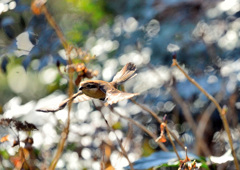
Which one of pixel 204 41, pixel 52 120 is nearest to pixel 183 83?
pixel 204 41

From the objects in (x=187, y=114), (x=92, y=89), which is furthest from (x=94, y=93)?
(x=187, y=114)

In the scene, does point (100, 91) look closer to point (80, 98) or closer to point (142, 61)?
point (80, 98)

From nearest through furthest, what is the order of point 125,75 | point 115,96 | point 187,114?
point 115,96 → point 125,75 → point 187,114

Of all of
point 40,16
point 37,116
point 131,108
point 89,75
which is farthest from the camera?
point 131,108

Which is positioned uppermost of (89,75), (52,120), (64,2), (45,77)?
(64,2)

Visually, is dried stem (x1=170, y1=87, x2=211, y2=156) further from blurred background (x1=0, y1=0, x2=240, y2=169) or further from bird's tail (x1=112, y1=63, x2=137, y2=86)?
bird's tail (x1=112, y1=63, x2=137, y2=86)

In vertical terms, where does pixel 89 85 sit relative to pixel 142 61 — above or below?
above

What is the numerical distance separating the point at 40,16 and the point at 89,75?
1.58ft

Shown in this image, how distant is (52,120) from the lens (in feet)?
5.98

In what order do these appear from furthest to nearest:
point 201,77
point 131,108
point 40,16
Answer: point 131,108 → point 201,77 → point 40,16

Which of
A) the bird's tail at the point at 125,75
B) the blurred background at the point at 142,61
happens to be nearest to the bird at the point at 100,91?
the bird's tail at the point at 125,75

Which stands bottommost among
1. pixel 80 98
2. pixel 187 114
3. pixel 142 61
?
pixel 187 114

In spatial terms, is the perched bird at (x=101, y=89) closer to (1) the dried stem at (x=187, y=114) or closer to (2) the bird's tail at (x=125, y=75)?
(2) the bird's tail at (x=125, y=75)

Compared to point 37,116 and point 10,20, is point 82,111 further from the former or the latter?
point 10,20
